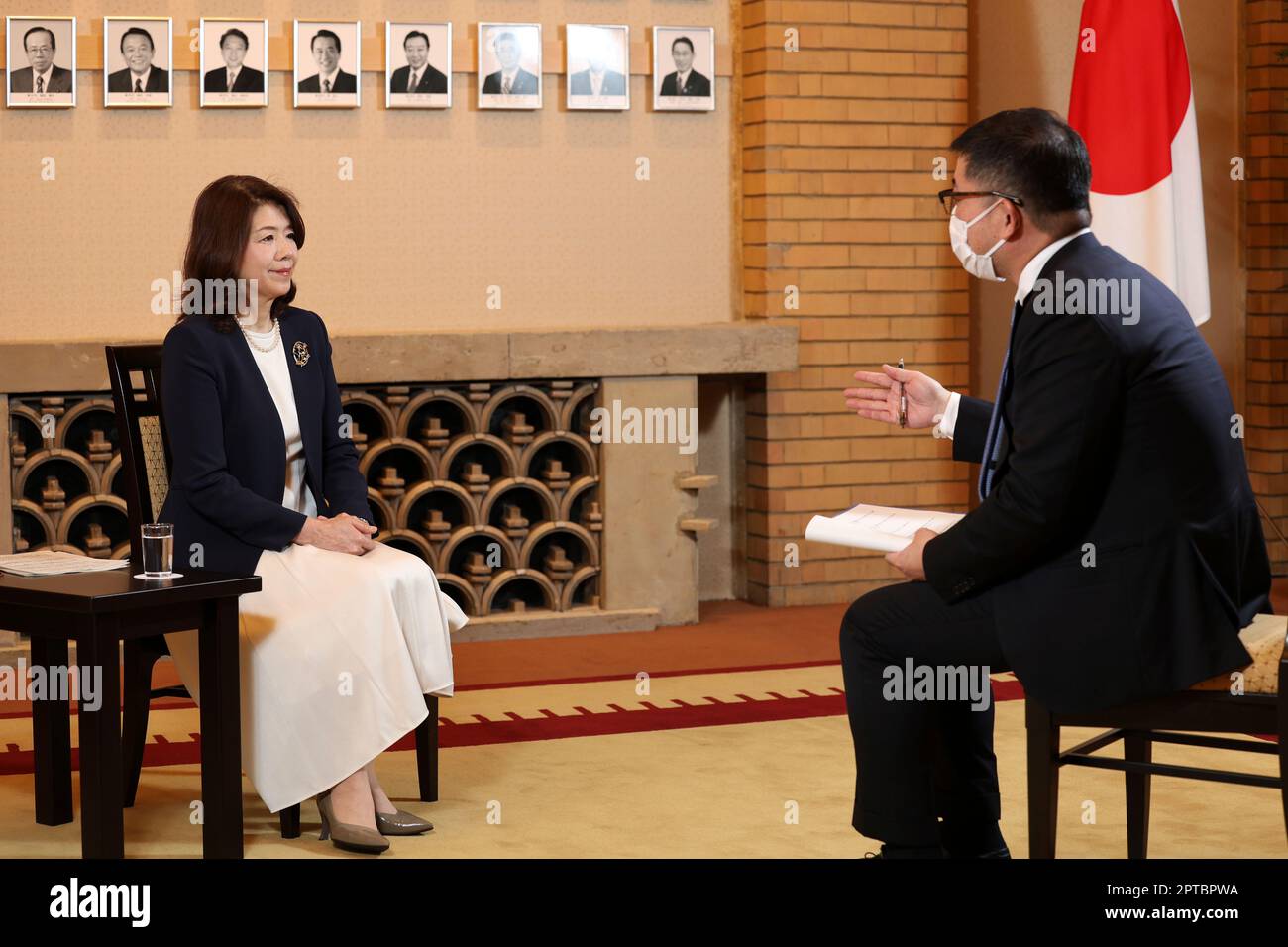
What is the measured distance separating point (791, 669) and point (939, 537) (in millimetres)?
2617

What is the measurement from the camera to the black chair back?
3.95 m

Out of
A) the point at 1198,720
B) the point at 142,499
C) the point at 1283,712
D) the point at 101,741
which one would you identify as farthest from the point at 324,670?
the point at 1283,712

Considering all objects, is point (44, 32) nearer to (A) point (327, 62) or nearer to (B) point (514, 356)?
(A) point (327, 62)

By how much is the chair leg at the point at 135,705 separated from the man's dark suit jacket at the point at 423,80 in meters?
2.76

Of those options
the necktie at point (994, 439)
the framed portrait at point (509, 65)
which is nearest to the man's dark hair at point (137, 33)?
the framed portrait at point (509, 65)

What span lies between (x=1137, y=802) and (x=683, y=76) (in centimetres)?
386

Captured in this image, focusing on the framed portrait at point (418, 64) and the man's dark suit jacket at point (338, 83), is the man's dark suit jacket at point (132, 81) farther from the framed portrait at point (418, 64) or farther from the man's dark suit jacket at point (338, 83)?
the framed portrait at point (418, 64)

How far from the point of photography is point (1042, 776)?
2895 millimetres

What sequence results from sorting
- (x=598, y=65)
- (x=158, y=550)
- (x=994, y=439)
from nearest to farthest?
(x=994, y=439) < (x=158, y=550) < (x=598, y=65)

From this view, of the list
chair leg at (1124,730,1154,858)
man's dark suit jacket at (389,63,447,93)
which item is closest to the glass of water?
chair leg at (1124,730,1154,858)

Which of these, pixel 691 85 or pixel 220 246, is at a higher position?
pixel 691 85

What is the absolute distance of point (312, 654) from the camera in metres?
3.58
